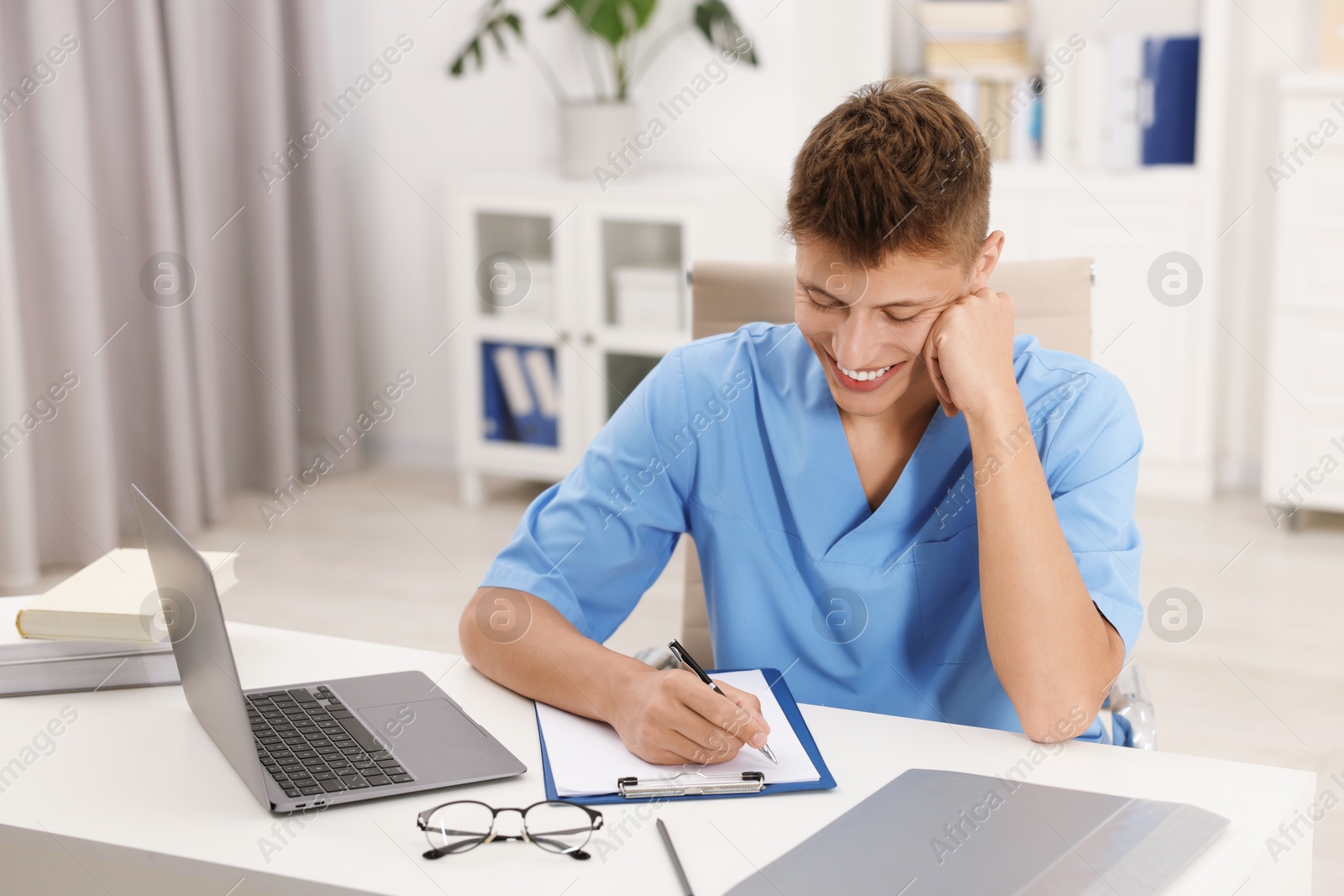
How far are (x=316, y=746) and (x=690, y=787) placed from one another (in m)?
0.32

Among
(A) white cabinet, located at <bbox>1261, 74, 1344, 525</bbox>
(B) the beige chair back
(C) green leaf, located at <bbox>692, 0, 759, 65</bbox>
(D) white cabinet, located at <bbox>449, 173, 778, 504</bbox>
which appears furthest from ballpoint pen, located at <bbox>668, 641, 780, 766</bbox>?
(A) white cabinet, located at <bbox>1261, 74, 1344, 525</bbox>

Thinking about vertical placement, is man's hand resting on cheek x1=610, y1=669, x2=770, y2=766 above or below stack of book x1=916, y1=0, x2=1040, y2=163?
below

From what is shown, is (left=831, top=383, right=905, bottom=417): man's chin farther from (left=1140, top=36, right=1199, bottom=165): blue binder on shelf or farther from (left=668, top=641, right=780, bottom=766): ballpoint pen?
(left=1140, top=36, right=1199, bottom=165): blue binder on shelf

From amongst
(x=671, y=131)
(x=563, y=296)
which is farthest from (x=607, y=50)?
(x=563, y=296)

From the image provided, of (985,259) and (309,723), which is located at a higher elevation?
(985,259)

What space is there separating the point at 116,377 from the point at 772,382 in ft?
8.35

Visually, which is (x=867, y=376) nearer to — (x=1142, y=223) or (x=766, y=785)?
(x=766, y=785)

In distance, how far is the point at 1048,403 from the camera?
1286 mm

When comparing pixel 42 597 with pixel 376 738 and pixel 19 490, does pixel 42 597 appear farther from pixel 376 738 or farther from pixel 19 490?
pixel 19 490

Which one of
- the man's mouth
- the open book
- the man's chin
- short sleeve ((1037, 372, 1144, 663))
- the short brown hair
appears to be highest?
the short brown hair

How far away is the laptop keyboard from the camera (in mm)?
1021

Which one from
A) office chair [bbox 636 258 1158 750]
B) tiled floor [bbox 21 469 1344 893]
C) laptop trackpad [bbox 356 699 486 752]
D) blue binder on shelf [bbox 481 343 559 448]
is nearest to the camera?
laptop trackpad [bbox 356 699 486 752]

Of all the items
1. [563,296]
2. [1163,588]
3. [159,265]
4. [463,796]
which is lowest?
[1163,588]

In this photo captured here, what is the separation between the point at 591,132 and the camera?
349 cm
